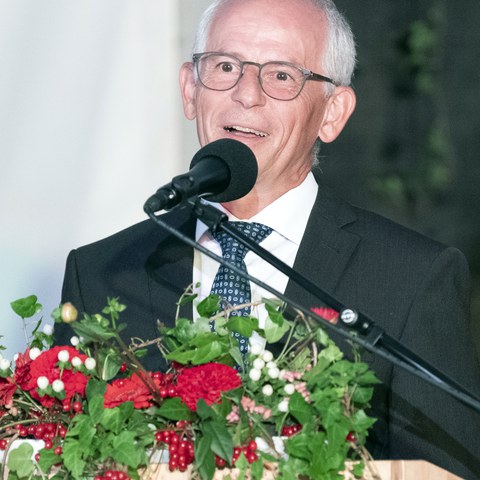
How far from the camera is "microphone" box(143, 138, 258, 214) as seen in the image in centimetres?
161

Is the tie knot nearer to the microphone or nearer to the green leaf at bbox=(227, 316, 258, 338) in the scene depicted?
the microphone

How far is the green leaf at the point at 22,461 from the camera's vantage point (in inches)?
63.9

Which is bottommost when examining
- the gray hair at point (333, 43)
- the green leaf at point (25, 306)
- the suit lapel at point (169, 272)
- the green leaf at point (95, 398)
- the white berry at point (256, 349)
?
the suit lapel at point (169, 272)

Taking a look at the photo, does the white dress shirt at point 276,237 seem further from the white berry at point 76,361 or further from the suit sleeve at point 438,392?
the white berry at point 76,361

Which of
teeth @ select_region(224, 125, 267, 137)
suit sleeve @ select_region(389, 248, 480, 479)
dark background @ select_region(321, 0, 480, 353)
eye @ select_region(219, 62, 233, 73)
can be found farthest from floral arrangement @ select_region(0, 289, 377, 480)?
dark background @ select_region(321, 0, 480, 353)

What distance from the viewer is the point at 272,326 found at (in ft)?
5.57

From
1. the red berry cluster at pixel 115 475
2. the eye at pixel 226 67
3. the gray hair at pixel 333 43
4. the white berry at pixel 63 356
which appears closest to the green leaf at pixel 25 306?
the white berry at pixel 63 356

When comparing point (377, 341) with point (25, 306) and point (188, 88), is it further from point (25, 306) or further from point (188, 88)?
point (188, 88)

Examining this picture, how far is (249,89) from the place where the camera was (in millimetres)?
2523

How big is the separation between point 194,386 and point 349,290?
0.89 metres

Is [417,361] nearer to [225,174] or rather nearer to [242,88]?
[225,174]

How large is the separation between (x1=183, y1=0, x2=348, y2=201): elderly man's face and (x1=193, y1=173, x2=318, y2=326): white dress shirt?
0.05 m

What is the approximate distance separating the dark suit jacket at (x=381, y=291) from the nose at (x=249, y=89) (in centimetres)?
29

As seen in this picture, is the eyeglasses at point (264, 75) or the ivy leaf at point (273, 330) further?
the eyeglasses at point (264, 75)
